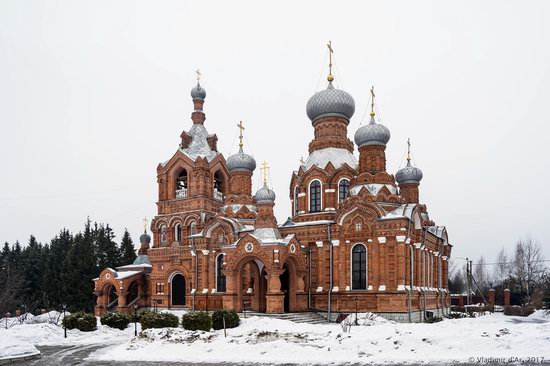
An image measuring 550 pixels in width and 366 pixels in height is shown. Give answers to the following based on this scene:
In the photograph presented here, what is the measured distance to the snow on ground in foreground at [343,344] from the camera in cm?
1445

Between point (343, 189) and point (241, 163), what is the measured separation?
26.6 ft

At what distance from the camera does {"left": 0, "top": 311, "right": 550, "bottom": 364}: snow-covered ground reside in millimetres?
14414

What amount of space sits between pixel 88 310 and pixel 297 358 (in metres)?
32.0

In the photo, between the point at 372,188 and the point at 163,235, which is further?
the point at 163,235

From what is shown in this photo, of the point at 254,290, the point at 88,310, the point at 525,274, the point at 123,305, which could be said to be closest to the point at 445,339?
the point at 254,290

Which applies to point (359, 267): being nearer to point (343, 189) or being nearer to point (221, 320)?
point (343, 189)

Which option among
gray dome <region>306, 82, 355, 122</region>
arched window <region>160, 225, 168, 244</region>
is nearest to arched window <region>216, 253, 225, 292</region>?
arched window <region>160, 225, 168, 244</region>

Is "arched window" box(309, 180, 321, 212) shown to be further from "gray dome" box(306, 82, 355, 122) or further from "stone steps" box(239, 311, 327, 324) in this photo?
"stone steps" box(239, 311, 327, 324)

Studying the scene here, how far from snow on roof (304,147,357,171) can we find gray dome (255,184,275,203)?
13.2 ft

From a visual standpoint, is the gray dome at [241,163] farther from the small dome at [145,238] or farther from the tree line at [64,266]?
the tree line at [64,266]

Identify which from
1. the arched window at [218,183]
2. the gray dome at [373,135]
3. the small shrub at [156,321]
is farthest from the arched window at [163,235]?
the gray dome at [373,135]

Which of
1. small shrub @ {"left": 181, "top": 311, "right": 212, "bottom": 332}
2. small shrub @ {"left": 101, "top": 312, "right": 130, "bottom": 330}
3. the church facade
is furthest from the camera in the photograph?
the church facade

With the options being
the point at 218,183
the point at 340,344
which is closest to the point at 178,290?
the point at 218,183

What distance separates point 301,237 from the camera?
29250 millimetres
